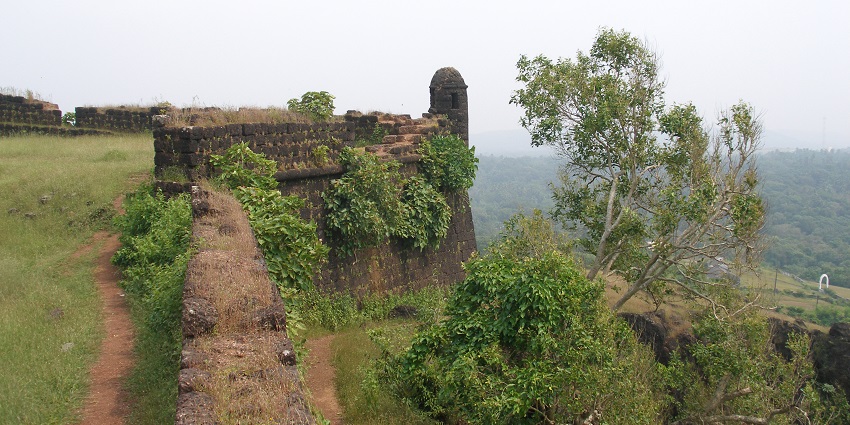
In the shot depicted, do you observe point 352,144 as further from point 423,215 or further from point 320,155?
point 423,215

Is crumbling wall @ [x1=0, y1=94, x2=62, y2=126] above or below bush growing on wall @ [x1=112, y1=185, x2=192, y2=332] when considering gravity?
above

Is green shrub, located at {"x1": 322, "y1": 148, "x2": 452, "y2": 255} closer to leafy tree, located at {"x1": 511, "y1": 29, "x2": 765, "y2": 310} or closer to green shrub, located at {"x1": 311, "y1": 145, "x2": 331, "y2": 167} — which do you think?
green shrub, located at {"x1": 311, "y1": 145, "x2": 331, "y2": 167}

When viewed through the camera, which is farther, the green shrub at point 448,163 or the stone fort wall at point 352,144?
the green shrub at point 448,163

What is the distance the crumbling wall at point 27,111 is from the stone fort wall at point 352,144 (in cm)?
693

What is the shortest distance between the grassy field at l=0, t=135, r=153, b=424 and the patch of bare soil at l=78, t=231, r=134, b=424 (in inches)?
3.2

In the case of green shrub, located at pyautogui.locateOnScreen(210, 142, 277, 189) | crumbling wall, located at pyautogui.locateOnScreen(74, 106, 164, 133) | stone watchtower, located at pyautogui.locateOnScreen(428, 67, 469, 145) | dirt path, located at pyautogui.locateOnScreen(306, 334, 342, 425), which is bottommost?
dirt path, located at pyautogui.locateOnScreen(306, 334, 342, 425)

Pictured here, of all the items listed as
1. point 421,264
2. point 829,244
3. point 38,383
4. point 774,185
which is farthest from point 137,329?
point 774,185

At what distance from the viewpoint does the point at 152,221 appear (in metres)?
8.80

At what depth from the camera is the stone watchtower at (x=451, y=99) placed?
1686cm

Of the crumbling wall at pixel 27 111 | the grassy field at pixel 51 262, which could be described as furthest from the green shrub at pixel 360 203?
the crumbling wall at pixel 27 111

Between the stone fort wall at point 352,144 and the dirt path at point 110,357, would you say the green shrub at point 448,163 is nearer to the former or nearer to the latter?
the stone fort wall at point 352,144

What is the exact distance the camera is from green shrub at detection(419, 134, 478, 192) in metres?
14.0

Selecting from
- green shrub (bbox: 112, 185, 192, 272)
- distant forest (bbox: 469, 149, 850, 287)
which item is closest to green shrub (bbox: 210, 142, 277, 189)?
green shrub (bbox: 112, 185, 192, 272)

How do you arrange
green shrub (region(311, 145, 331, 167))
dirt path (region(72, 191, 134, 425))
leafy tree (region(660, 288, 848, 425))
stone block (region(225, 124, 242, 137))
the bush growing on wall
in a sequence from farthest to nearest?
1. leafy tree (region(660, 288, 848, 425))
2. green shrub (region(311, 145, 331, 167))
3. stone block (region(225, 124, 242, 137))
4. the bush growing on wall
5. dirt path (region(72, 191, 134, 425))
